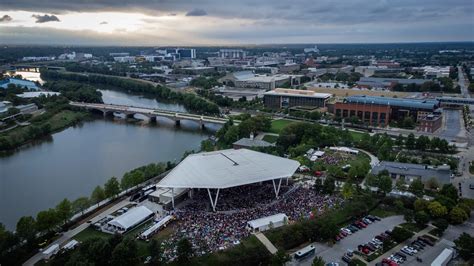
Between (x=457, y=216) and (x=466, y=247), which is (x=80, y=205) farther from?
(x=457, y=216)

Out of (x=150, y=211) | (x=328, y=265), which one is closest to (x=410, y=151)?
(x=328, y=265)

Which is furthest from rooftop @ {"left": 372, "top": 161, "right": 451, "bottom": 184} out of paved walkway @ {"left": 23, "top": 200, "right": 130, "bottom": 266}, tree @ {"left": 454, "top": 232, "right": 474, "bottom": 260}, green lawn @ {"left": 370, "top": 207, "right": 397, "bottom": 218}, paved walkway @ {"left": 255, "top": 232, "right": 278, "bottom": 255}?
paved walkway @ {"left": 23, "top": 200, "right": 130, "bottom": 266}

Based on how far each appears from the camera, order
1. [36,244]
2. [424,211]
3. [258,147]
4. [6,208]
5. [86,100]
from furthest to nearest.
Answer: [86,100], [258,147], [6,208], [424,211], [36,244]

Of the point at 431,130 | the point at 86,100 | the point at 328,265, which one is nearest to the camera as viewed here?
the point at 328,265

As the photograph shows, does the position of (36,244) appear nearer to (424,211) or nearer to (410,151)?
(424,211)

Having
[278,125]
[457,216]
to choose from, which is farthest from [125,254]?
[278,125]

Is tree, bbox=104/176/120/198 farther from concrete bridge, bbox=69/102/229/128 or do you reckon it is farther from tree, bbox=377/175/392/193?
concrete bridge, bbox=69/102/229/128
